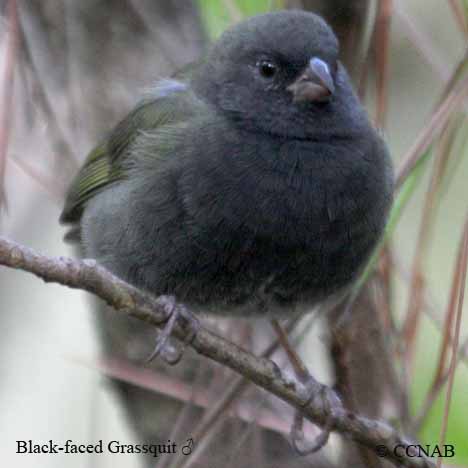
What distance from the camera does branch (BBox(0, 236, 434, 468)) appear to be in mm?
2297

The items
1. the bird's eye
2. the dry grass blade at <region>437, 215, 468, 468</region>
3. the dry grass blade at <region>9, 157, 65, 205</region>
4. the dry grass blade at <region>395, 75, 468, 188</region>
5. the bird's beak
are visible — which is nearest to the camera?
the dry grass blade at <region>437, 215, 468, 468</region>

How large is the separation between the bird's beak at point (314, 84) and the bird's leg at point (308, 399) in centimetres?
87

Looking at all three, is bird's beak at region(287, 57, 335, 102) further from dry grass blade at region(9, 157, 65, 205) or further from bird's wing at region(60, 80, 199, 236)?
dry grass blade at region(9, 157, 65, 205)

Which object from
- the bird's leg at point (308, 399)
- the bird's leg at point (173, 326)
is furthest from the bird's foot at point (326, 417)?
the bird's leg at point (173, 326)

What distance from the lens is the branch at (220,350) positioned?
7.54 ft

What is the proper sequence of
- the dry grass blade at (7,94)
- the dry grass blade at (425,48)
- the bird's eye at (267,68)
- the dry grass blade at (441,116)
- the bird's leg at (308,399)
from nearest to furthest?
the dry grass blade at (7,94), the dry grass blade at (441,116), the bird's leg at (308,399), the bird's eye at (267,68), the dry grass blade at (425,48)

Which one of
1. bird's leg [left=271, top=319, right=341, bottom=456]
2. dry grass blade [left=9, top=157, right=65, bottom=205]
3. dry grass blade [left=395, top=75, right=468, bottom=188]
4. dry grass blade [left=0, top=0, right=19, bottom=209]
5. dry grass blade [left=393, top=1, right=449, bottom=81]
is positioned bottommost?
bird's leg [left=271, top=319, right=341, bottom=456]

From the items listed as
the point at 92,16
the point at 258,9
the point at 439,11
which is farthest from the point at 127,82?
the point at 439,11

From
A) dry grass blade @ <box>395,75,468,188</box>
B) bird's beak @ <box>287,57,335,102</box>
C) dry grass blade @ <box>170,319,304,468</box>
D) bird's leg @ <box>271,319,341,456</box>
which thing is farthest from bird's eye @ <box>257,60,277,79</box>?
dry grass blade @ <box>170,319,304,468</box>

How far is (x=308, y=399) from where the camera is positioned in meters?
3.03

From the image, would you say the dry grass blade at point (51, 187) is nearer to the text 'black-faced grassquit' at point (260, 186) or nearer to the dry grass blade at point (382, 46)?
→ the text 'black-faced grassquit' at point (260, 186)

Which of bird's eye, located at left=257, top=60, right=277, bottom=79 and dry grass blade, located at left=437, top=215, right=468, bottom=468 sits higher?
bird's eye, located at left=257, top=60, right=277, bottom=79

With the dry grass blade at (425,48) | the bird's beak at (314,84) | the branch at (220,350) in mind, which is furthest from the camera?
the dry grass blade at (425,48)

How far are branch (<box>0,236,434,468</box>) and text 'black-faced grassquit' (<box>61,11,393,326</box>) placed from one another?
0.25 metres
